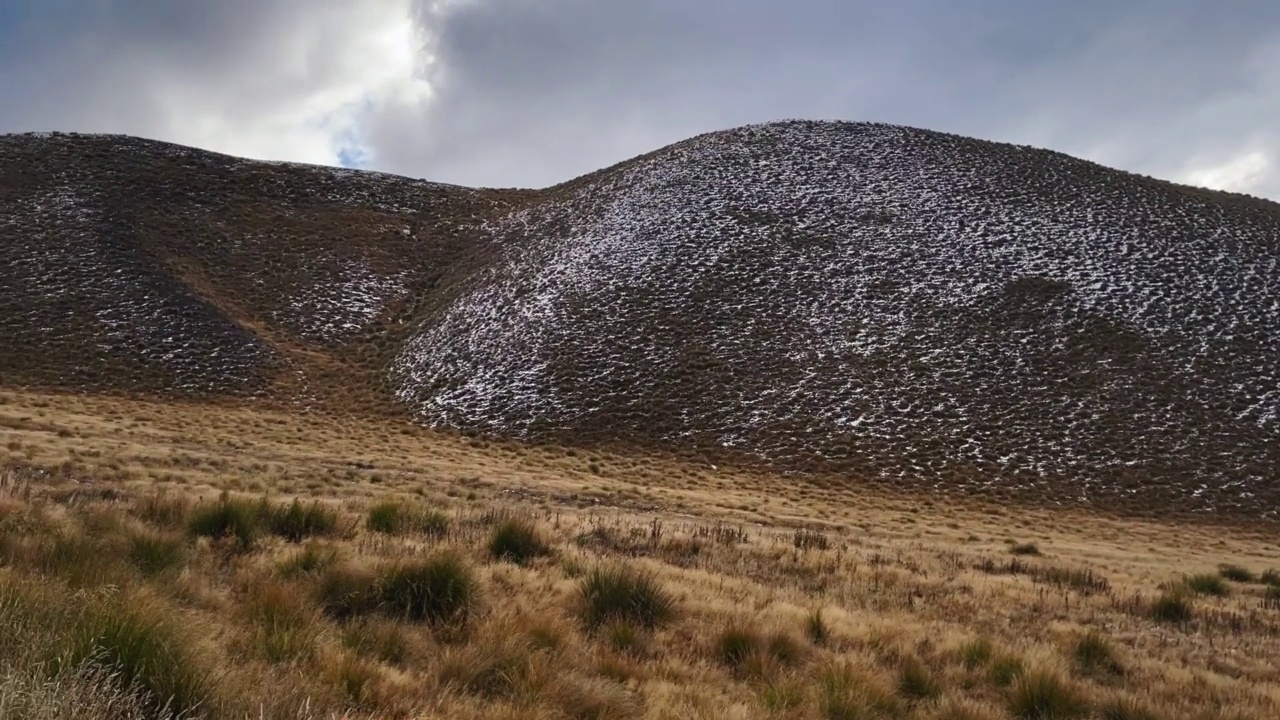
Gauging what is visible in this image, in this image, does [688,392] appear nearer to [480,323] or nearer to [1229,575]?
[480,323]

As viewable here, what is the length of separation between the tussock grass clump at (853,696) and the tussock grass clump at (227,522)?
17.8 ft

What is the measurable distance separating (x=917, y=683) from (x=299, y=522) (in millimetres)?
6390

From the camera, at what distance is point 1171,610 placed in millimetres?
10352

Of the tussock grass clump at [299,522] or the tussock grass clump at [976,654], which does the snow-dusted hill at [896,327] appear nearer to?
the tussock grass clump at [976,654]

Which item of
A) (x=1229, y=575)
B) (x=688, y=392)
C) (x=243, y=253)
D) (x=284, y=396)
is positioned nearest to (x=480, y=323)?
(x=284, y=396)

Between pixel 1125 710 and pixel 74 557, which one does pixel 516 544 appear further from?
pixel 1125 710

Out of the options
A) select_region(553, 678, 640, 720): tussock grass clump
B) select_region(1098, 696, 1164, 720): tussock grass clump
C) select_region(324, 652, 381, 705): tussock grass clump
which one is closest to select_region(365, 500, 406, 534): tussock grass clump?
select_region(324, 652, 381, 705): tussock grass clump

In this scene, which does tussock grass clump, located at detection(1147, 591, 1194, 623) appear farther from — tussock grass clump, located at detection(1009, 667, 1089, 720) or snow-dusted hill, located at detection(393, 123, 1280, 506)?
snow-dusted hill, located at detection(393, 123, 1280, 506)

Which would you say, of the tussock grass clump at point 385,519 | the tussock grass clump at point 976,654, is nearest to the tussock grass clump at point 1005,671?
the tussock grass clump at point 976,654

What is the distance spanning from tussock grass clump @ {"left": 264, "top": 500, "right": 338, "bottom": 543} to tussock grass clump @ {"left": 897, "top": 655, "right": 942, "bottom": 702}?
579cm

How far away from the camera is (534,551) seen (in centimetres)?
888

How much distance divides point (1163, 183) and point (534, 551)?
64.7 meters

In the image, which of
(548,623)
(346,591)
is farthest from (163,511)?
(548,623)

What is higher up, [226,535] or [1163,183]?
[1163,183]
